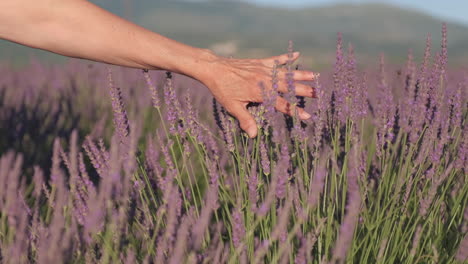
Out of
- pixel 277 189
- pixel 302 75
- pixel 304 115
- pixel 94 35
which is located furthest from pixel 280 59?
pixel 94 35

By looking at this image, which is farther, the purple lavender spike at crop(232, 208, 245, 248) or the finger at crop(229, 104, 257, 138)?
the finger at crop(229, 104, 257, 138)

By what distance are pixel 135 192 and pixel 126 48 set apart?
48cm

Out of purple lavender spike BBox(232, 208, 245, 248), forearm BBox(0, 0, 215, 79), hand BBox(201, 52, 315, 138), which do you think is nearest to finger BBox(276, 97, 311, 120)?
hand BBox(201, 52, 315, 138)

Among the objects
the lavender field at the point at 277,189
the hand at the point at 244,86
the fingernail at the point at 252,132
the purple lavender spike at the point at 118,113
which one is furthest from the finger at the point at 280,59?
the purple lavender spike at the point at 118,113

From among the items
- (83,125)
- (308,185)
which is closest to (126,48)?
(308,185)

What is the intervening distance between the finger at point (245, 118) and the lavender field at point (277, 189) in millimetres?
27

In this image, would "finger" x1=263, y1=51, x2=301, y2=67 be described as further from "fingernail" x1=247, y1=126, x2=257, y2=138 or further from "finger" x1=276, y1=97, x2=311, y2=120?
"fingernail" x1=247, y1=126, x2=257, y2=138

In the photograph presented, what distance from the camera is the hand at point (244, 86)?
5.13 ft

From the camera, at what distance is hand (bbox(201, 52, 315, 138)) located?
156 cm

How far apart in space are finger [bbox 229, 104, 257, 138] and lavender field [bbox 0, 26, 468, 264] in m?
0.03

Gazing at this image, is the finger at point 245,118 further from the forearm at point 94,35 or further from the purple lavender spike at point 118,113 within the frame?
the purple lavender spike at point 118,113

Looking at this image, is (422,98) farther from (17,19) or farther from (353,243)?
(17,19)

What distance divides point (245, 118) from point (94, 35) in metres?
0.52

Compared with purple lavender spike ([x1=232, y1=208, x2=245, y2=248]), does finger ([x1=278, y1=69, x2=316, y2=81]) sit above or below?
above
